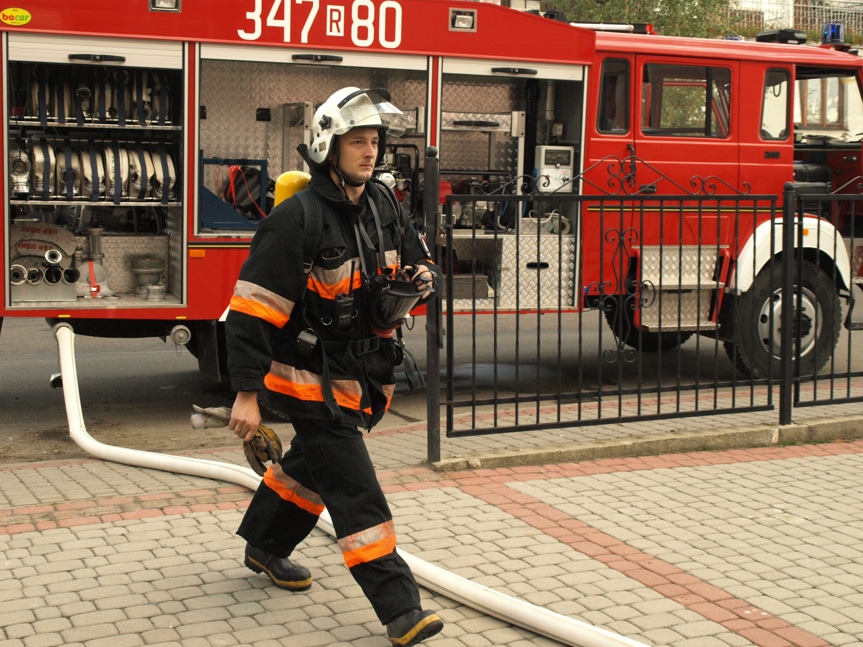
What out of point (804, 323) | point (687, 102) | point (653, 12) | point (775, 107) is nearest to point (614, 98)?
point (687, 102)

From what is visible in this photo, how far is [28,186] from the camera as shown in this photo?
25.8 feet

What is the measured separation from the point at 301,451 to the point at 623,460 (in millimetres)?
2930

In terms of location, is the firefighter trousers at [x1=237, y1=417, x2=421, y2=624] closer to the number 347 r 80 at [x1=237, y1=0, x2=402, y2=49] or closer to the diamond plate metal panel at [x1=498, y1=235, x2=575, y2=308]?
the diamond plate metal panel at [x1=498, y1=235, x2=575, y2=308]

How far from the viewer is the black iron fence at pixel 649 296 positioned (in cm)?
699

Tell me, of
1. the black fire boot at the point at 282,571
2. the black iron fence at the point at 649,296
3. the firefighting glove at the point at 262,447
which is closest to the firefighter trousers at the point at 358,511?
the firefighting glove at the point at 262,447

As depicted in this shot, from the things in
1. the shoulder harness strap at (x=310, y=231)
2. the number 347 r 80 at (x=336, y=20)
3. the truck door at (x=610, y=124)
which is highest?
the number 347 r 80 at (x=336, y=20)

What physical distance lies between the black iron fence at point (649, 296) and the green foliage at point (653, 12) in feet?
41.3

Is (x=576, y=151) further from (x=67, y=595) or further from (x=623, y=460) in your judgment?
(x=67, y=595)

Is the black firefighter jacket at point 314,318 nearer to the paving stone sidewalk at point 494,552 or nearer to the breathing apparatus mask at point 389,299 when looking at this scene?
the breathing apparatus mask at point 389,299

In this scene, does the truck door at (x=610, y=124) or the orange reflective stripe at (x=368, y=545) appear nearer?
the orange reflective stripe at (x=368, y=545)

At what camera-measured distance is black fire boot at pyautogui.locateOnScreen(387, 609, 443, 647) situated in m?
4.09

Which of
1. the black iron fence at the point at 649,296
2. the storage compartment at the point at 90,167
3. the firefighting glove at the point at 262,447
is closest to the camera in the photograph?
the firefighting glove at the point at 262,447

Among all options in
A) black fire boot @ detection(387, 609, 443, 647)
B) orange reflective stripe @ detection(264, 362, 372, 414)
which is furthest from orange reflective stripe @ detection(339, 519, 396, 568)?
orange reflective stripe @ detection(264, 362, 372, 414)

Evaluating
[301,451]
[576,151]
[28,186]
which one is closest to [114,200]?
[28,186]
